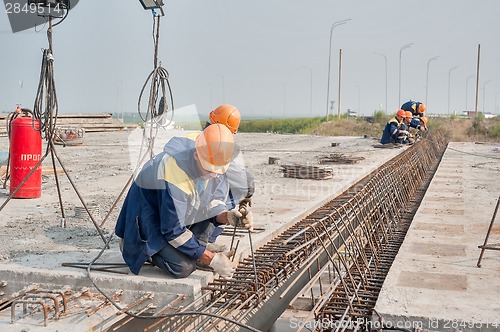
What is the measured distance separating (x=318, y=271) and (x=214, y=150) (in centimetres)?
267

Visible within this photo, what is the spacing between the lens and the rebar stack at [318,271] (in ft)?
15.0

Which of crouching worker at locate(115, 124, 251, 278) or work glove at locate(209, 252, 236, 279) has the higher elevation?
crouching worker at locate(115, 124, 251, 278)

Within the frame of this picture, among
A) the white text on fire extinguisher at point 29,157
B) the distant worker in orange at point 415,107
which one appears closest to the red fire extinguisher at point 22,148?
the white text on fire extinguisher at point 29,157

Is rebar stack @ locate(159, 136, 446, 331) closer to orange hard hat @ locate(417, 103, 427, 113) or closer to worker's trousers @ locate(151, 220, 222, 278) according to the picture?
worker's trousers @ locate(151, 220, 222, 278)

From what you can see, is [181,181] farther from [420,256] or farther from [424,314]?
[420,256]

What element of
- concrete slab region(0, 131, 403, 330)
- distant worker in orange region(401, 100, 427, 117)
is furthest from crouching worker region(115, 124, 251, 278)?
distant worker in orange region(401, 100, 427, 117)

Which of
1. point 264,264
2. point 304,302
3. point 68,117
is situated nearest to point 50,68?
point 264,264

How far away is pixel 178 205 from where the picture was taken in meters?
4.21

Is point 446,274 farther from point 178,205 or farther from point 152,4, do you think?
point 152,4

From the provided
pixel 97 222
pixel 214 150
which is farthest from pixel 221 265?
pixel 97 222

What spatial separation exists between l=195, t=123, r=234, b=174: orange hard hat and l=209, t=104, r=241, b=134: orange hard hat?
6.92 feet

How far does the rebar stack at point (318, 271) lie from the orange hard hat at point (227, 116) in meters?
1.31

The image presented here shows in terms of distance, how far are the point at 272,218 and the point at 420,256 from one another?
197 centimetres

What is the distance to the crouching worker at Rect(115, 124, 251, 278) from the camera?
426cm
